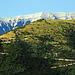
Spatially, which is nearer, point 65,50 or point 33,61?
point 33,61

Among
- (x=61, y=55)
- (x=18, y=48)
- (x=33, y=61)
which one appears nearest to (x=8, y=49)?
(x=18, y=48)

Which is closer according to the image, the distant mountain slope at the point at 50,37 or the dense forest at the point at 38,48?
the dense forest at the point at 38,48

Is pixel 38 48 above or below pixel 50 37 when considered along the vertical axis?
below

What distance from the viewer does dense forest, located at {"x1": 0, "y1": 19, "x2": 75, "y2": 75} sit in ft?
206

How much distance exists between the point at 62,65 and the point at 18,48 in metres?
23.5

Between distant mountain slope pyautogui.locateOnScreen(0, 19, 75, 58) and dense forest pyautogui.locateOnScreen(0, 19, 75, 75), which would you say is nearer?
dense forest pyautogui.locateOnScreen(0, 19, 75, 75)

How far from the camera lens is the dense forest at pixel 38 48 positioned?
62.7 m

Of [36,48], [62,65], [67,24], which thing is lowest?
[62,65]

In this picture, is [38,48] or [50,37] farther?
[50,37]

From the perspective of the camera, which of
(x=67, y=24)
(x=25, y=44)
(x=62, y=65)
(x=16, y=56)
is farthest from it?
(x=67, y=24)

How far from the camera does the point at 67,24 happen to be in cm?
11275

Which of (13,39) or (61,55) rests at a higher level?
(13,39)

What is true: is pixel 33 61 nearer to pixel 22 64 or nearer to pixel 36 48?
pixel 22 64

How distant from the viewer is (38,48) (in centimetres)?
8125
